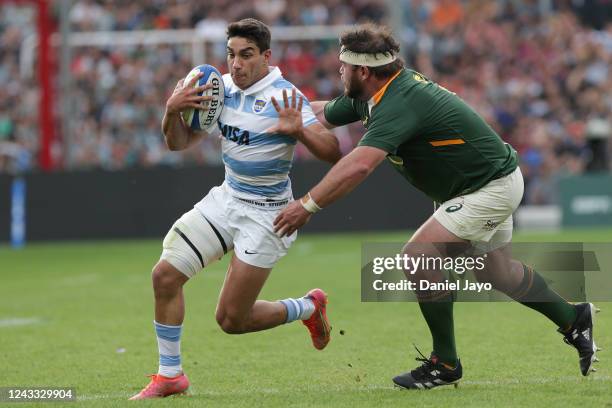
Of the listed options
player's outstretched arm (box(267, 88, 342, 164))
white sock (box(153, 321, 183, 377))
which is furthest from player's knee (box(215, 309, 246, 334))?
player's outstretched arm (box(267, 88, 342, 164))

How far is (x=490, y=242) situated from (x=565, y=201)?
14.0 meters

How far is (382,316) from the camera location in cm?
1105

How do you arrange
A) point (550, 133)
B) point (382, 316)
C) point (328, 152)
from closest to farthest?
point (328, 152) < point (382, 316) < point (550, 133)

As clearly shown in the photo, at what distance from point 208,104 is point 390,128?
118cm

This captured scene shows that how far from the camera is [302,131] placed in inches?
274

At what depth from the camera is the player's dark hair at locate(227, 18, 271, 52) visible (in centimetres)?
730

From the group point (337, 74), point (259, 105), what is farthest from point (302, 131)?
point (337, 74)

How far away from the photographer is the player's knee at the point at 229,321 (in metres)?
Answer: 7.44

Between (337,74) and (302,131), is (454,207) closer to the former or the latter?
(302,131)

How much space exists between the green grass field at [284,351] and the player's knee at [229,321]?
1.17ft

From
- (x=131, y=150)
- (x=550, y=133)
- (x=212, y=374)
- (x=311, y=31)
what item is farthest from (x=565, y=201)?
(x=212, y=374)

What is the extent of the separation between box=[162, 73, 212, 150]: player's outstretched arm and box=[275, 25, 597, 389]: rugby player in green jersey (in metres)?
0.67

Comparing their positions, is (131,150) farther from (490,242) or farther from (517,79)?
(490,242)

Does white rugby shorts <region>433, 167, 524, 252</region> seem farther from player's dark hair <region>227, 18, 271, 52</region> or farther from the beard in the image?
player's dark hair <region>227, 18, 271, 52</region>
